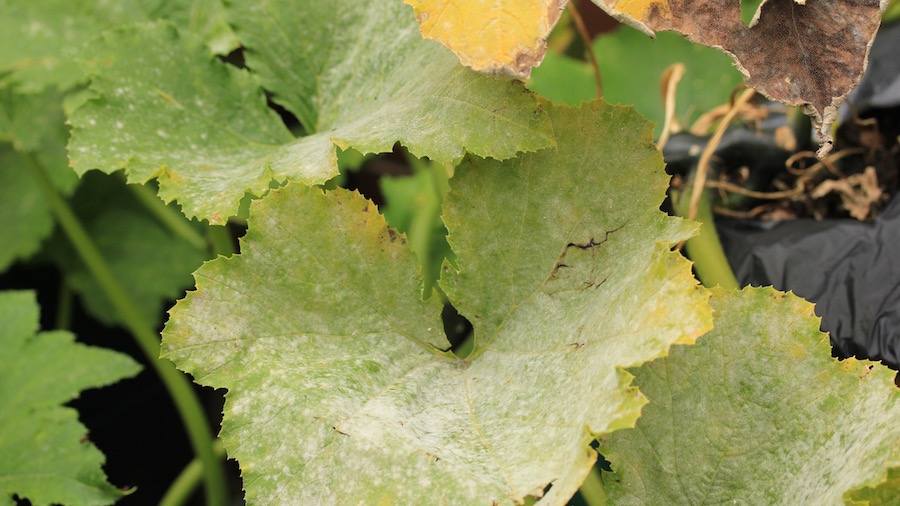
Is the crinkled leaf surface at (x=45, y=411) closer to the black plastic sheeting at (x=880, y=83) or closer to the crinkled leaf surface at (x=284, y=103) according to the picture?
the crinkled leaf surface at (x=284, y=103)

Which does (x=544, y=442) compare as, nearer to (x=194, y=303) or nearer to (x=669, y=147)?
(x=194, y=303)

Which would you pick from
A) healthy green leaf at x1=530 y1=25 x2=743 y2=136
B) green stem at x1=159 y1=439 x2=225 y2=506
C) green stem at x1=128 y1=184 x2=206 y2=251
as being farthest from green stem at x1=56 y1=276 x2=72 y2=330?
healthy green leaf at x1=530 y1=25 x2=743 y2=136

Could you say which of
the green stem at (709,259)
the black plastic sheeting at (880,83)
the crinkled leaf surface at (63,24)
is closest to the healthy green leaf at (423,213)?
the green stem at (709,259)

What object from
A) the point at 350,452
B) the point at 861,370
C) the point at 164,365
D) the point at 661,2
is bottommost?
the point at 164,365

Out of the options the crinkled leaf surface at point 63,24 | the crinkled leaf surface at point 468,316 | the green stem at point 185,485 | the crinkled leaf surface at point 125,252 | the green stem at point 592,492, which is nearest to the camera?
the crinkled leaf surface at point 468,316

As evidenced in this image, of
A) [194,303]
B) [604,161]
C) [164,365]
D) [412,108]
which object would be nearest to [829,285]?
[604,161]

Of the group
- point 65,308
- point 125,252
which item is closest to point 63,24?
point 125,252
